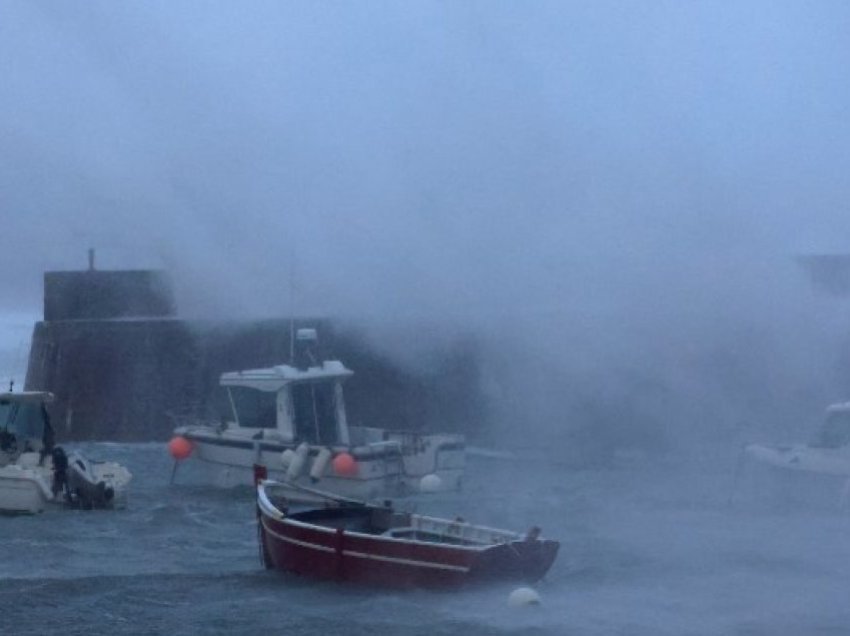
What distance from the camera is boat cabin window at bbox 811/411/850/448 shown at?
63.3 feet

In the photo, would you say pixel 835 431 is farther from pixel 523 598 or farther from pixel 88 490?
pixel 88 490

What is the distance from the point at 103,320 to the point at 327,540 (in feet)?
66.5

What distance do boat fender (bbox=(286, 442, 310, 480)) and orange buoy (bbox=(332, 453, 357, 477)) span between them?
0.53 metres

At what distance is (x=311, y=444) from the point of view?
22.1 metres

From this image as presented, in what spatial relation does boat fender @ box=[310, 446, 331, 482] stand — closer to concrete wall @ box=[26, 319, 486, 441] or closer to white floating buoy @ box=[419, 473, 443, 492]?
white floating buoy @ box=[419, 473, 443, 492]

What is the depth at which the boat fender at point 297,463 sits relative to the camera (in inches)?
826

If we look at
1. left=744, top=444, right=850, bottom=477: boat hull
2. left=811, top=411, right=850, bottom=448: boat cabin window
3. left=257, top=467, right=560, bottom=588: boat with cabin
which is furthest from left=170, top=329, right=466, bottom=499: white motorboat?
left=811, top=411, right=850, bottom=448: boat cabin window

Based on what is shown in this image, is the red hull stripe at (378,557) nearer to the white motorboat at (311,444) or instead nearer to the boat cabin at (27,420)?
the white motorboat at (311,444)

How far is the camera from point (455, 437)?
73.0 feet

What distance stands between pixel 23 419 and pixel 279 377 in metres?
3.45

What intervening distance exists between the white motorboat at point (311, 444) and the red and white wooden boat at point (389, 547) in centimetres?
492

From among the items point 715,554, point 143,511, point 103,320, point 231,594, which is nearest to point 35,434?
point 143,511

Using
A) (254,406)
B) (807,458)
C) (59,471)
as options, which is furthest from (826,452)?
(59,471)

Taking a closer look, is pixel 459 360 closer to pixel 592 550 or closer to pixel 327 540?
pixel 592 550
